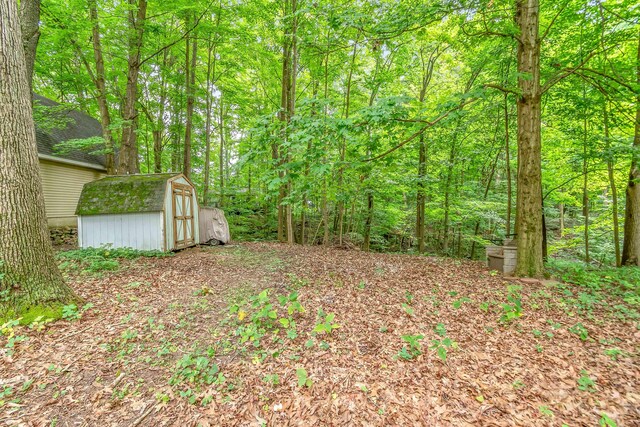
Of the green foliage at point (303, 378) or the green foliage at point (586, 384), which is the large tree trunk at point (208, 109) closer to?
the green foliage at point (303, 378)

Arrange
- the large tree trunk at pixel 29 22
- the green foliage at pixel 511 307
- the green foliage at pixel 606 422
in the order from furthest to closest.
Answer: the large tree trunk at pixel 29 22 < the green foliage at pixel 511 307 < the green foliage at pixel 606 422

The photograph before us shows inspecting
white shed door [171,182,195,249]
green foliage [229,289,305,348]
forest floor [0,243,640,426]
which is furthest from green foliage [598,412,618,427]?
white shed door [171,182,195,249]

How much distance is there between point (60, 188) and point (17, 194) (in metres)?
9.26

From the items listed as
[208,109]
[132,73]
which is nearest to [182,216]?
[132,73]

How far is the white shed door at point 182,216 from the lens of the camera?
27.4 feet

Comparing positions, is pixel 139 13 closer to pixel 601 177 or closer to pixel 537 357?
pixel 537 357

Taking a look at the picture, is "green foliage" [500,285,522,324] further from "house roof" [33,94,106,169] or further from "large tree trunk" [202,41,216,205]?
"house roof" [33,94,106,169]

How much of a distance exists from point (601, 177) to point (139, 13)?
15413 mm

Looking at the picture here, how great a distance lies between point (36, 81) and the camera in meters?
13.7

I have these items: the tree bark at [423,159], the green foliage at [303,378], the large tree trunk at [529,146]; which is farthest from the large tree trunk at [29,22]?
the tree bark at [423,159]

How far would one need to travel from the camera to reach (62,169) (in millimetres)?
10391

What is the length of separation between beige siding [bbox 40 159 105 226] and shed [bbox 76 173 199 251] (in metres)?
3.20

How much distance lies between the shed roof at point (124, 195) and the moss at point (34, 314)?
4.48m

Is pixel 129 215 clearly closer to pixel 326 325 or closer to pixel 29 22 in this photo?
pixel 29 22
